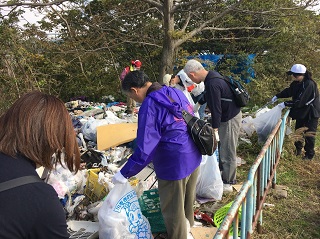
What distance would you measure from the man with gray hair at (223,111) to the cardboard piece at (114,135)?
169cm

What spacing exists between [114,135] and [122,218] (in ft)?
9.35

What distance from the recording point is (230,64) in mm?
9969

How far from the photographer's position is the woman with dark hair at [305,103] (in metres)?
4.89

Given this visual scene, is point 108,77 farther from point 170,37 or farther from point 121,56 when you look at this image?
point 170,37

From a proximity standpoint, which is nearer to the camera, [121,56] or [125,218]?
[125,218]

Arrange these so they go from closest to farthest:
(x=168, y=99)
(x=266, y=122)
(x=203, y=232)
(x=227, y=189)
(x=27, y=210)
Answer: (x=27, y=210) → (x=168, y=99) → (x=203, y=232) → (x=227, y=189) → (x=266, y=122)

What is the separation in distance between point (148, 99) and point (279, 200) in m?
2.55

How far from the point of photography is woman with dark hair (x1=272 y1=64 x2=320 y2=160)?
16.0 ft

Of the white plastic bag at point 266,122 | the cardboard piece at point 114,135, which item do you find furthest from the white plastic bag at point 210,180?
the white plastic bag at point 266,122

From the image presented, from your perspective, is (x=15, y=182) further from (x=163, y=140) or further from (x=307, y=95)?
(x=307, y=95)

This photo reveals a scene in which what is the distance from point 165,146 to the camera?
7.68 ft

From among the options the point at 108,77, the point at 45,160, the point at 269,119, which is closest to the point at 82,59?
the point at 108,77

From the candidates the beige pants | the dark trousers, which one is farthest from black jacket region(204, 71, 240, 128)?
the dark trousers

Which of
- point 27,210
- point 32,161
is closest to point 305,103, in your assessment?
point 32,161
